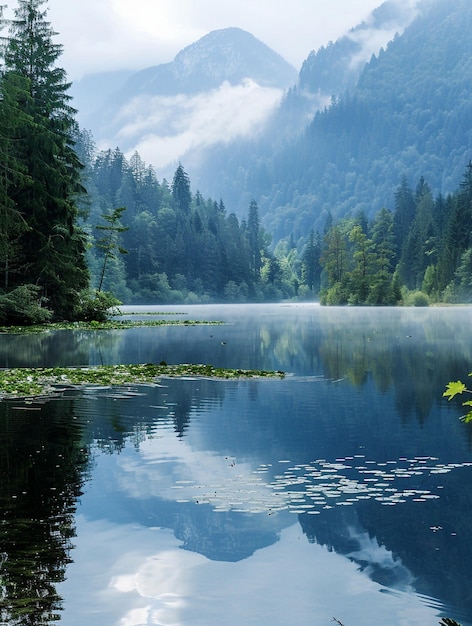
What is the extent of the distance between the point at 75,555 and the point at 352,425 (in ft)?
35.2

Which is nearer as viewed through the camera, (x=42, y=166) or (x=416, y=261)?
(x=42, y=166)

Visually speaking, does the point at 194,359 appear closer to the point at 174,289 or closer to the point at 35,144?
the point at 35,144

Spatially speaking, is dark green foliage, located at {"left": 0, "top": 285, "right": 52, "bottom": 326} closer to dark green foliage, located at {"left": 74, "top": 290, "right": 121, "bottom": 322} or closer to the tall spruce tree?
the tall spruce tree

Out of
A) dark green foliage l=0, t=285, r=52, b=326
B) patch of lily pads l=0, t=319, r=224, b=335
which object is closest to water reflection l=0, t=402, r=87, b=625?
patch of lily pads l=0, t=319, r=224, b=335

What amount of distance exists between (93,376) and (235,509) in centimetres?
1731

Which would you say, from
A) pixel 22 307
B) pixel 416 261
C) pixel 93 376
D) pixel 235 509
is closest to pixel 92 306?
pixel 22 307

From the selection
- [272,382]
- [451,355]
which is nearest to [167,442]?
[272,382]

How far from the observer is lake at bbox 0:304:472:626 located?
8.88 metres

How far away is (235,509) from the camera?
1235 cm

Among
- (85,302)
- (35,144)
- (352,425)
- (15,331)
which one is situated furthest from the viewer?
(85,302)

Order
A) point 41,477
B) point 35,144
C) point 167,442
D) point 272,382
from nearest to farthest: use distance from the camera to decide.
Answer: point 41,477 < point 167,442 < point 272,382 < point 35,144

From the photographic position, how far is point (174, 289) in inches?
7712

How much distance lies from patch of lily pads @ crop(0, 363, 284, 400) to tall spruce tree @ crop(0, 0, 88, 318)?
2499cm

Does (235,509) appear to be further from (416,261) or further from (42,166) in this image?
(416,261)
